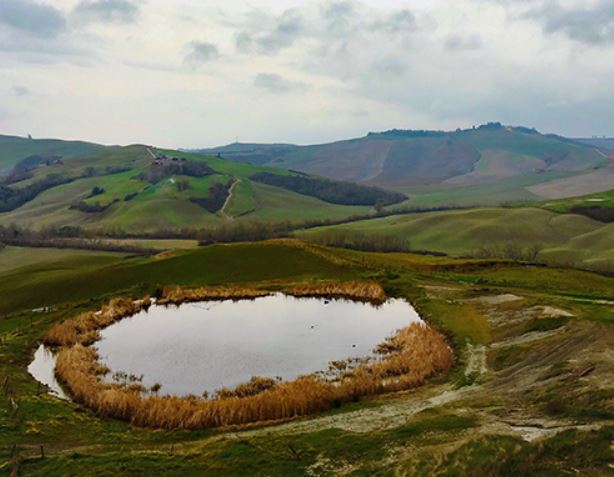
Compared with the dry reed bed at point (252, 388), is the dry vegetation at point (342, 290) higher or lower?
higher

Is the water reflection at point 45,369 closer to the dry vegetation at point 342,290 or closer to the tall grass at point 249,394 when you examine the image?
the tall grass at point 249,394

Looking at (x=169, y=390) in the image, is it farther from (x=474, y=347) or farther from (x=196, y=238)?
(x=196, y=238)

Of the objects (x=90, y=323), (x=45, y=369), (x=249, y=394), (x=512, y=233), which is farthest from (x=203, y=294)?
(x=512, y=233)

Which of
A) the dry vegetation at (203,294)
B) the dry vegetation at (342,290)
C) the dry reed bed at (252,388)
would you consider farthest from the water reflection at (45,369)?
the dry vegetation at (342,290)

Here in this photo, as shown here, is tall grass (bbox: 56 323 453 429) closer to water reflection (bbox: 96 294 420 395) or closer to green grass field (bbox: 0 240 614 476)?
green grass field (bbox: 0 240 614 476)

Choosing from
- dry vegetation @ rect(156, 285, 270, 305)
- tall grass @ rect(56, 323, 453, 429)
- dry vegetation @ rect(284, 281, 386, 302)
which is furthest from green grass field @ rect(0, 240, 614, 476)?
dry vegetation @ rect(156, 285, 270, 305)
